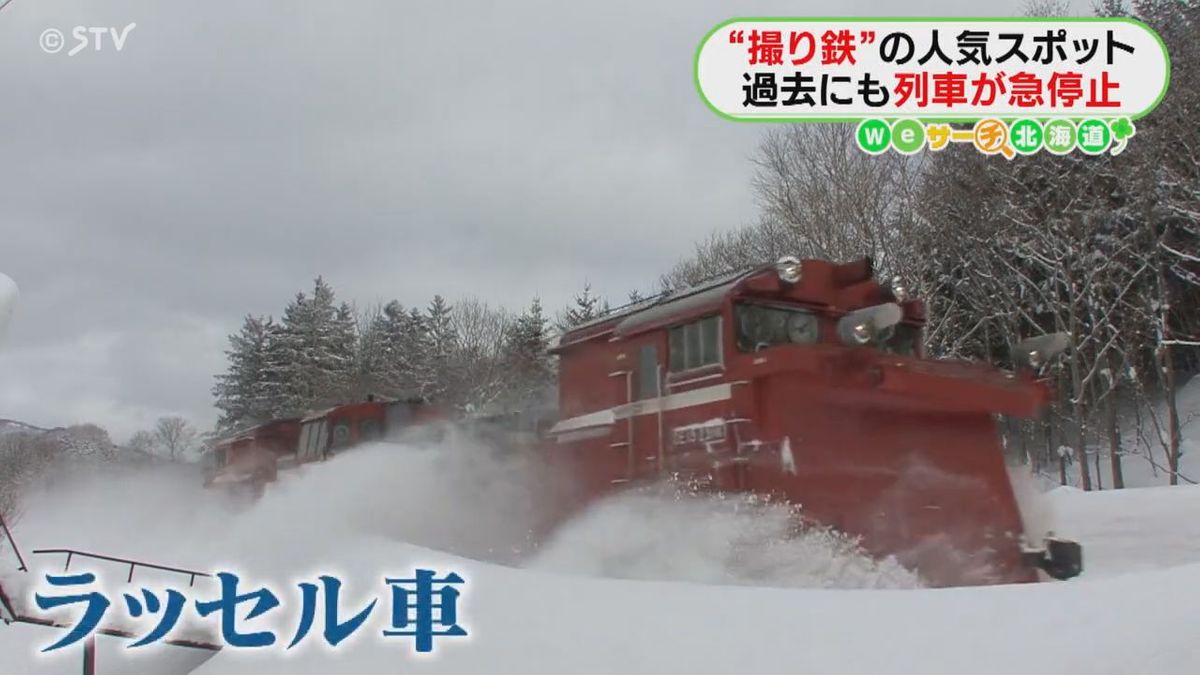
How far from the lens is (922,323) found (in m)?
13.2

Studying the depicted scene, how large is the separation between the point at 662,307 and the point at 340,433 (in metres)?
8.57

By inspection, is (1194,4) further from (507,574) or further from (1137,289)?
(507,574)

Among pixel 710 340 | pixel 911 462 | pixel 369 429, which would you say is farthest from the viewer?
pixel 369 429

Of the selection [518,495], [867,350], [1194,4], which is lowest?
[518,495]

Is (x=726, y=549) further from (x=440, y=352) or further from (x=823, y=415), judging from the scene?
(x=440, y=352)

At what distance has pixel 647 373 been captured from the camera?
488 inches

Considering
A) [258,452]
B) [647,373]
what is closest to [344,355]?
[258,452]

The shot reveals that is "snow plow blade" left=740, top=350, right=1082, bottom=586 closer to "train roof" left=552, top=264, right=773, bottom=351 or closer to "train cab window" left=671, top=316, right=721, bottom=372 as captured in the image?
"train cab window" left=671, top=316, right=721, bottom=372

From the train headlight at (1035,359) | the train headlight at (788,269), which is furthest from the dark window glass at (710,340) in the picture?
the train headlight at (1035,359)

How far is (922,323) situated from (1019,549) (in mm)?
3051

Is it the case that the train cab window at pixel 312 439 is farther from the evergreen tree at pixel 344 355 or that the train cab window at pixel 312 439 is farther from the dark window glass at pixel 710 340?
the evergreen tree at pixel 344 355

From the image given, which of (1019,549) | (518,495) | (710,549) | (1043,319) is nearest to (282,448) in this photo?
(518,495)

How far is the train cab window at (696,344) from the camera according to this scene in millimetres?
11477

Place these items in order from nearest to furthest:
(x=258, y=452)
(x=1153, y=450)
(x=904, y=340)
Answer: (x=904, y=340), (x=258, y=452), (x=1153, y=450)
